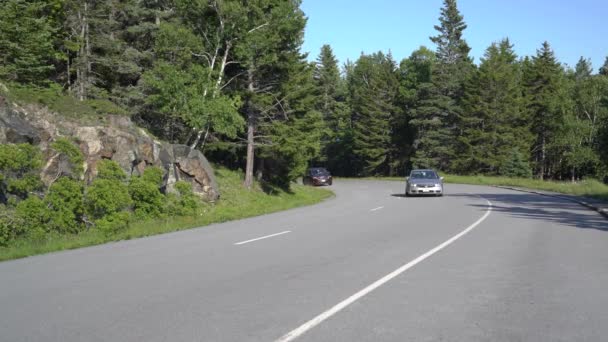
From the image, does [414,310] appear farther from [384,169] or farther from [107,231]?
[384,169]

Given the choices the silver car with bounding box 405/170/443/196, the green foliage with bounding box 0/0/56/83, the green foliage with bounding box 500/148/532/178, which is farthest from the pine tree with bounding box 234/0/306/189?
the green foliage with bounding box 500/148/532/178

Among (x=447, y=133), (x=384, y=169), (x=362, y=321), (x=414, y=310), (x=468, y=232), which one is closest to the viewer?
(x=362, y=321)

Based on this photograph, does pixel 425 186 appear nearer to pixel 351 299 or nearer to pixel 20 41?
pixel 20 41

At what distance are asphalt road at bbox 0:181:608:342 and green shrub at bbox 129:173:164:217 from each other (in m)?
3.67

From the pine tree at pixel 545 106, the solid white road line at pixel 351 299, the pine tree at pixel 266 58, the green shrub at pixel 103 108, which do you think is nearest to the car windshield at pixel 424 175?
the pine tree at pixel 266 58

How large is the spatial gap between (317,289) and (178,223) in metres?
10.2

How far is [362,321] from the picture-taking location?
5781 mm

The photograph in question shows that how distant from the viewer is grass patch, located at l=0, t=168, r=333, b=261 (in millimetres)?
11875

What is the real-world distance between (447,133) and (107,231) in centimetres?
5903

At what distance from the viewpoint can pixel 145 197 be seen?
16906mm

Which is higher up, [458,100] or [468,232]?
[458,100]

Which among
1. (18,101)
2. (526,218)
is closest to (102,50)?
(18,101)

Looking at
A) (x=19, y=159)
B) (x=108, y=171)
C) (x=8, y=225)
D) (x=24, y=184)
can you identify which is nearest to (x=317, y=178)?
(x=108, y=171)

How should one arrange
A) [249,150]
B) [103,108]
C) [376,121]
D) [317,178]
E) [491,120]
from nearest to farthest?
[103,108]
[249,150]
[317,178]
[491,120]
[376,121]
